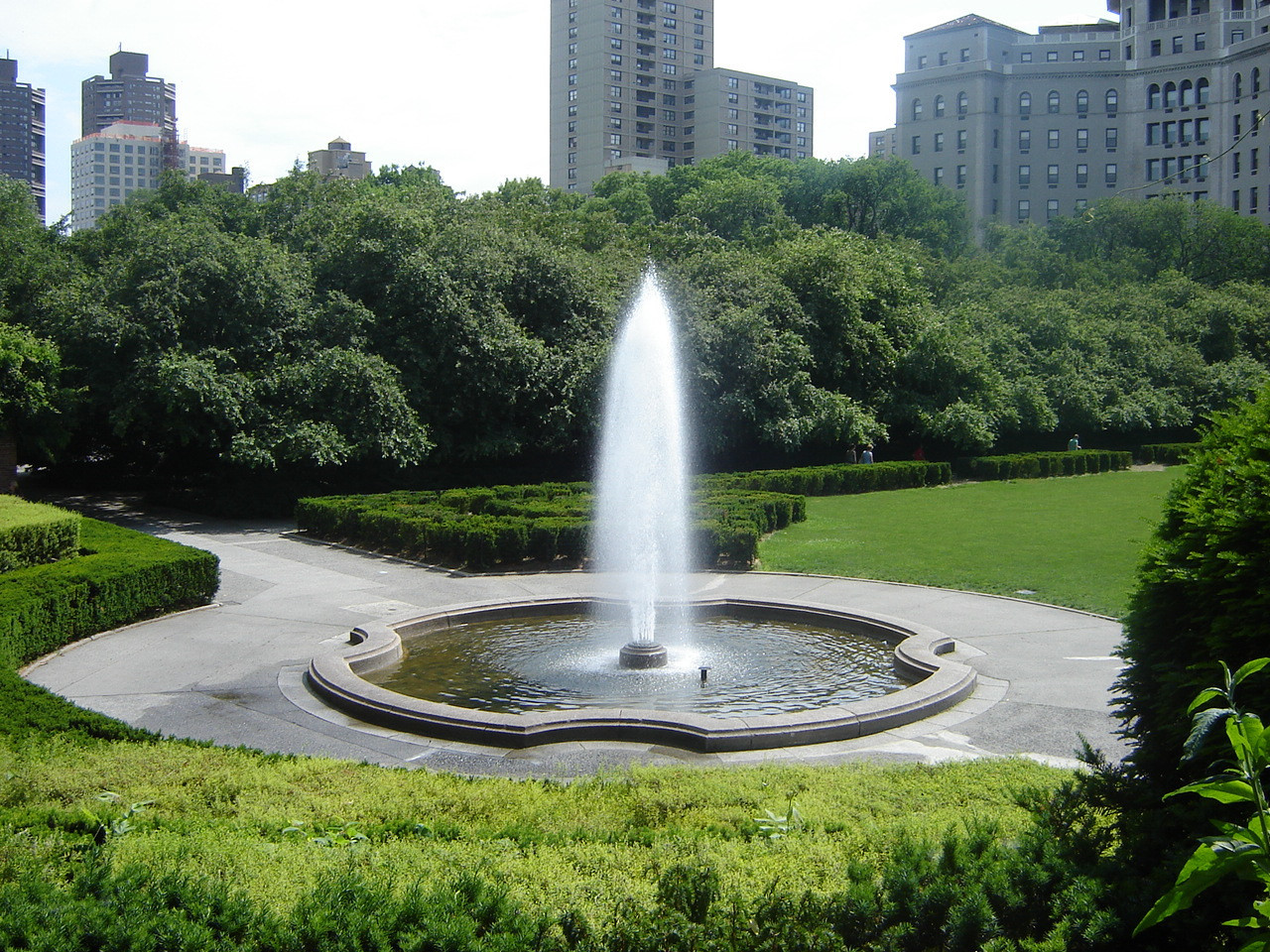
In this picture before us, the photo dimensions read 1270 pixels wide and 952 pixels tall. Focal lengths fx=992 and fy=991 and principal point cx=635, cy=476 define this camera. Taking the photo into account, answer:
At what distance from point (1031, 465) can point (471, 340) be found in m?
21.8

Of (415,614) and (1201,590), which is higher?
(1201,590)

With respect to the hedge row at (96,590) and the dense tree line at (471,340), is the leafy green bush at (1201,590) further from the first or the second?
the hedge row at (96,590)

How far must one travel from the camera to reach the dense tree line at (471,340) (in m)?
22.9

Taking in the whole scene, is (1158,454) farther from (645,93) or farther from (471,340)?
(645,93)

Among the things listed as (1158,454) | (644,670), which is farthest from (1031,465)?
(644,670)

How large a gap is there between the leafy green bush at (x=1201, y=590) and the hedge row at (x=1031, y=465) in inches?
1271

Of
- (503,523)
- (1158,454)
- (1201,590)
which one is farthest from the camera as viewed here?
(1158,454)

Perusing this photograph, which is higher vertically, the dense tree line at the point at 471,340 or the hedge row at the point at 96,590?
the dense tree line at the point at 471,340

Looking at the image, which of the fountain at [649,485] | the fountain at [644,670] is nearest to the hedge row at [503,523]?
the fountain at [649,485]

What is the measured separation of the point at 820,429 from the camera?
31.6 meters

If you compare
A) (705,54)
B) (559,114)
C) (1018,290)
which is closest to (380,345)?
(1018,290)

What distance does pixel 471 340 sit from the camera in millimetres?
26578

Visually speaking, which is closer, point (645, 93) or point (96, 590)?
point (96, 590)

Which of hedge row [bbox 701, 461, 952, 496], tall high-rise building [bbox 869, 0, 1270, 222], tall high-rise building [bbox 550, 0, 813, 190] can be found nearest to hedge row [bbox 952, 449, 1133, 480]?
hedge row [bbox 701, 461, 952, 496]
